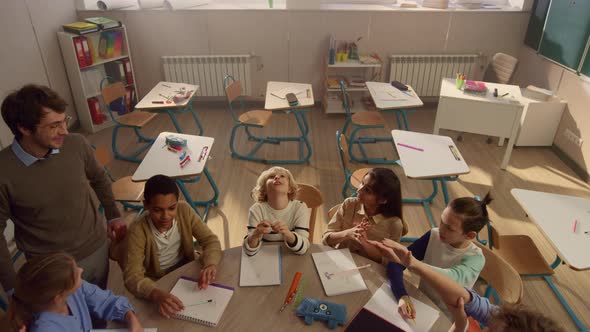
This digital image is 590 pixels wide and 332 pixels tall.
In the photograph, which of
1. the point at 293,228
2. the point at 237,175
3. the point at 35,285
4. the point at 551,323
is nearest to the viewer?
the point at 551,323

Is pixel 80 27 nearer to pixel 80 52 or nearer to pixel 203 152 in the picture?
pixel 80 52

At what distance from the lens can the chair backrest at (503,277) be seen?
5.70 feet

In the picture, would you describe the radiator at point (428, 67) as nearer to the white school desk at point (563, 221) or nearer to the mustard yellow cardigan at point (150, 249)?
the white school desk at point (563, 221)

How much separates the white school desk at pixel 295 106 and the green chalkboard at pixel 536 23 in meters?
3.03

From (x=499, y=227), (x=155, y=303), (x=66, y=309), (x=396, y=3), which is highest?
(x=396, y=3)

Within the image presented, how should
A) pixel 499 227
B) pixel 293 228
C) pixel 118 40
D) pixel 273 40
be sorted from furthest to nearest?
pixel 273 40
pixel 118 40
pixel 499 227
pixel 293 228

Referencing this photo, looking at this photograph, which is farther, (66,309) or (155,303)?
(155,303)

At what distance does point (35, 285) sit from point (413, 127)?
4.69 meters

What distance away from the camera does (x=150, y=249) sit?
1.85 meters

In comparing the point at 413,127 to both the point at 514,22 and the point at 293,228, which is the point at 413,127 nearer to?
the point at 514,22

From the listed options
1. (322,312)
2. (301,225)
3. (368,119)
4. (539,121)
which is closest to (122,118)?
(368,119)

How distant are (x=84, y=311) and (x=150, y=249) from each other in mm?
423

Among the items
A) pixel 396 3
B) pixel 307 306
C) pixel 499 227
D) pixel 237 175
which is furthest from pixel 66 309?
pixel 396 3

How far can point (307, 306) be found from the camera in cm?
156
